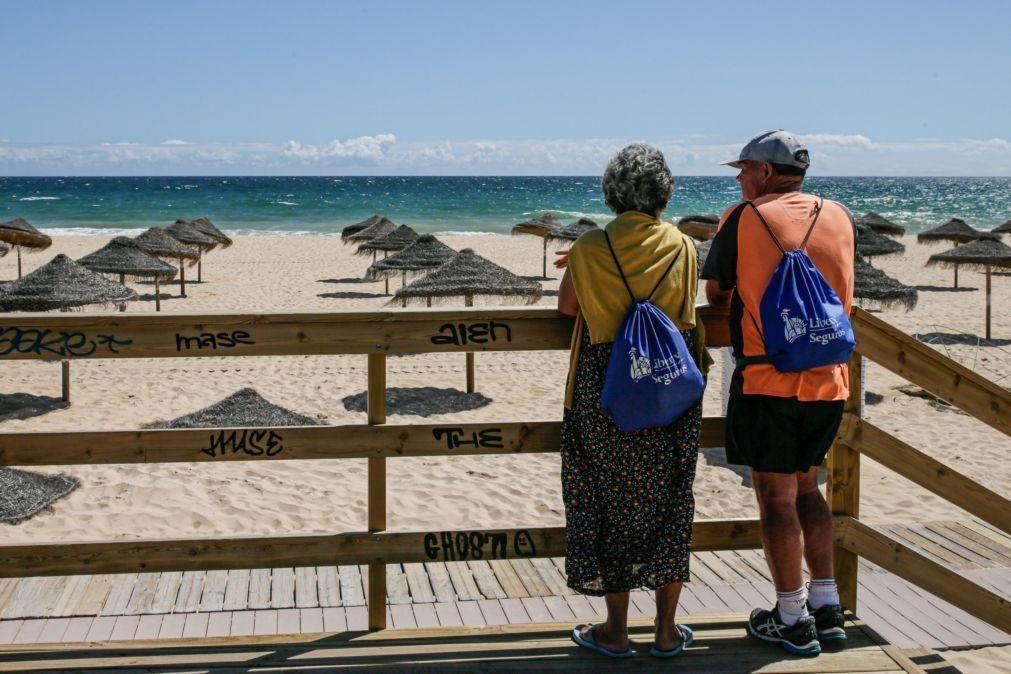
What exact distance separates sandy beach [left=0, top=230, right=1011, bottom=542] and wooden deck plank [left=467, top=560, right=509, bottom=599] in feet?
4.87

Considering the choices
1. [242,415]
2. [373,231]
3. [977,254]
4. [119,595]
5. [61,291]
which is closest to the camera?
[119,595]

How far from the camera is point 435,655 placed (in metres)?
3.10

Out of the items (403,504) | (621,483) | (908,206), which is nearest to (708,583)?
(621,483)

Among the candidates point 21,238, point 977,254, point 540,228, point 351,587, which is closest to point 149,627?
point 351,587

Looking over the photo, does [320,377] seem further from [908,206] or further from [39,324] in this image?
[908,206]

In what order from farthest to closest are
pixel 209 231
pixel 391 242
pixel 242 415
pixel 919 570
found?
1. pixel 209 231
2. pixel 391 242
3. pixel 242 415
4. pixel 919 570

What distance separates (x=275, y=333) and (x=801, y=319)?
1.51m

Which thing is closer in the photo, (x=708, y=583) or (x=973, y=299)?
(x=708, y=583)

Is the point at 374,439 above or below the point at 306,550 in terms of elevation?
above

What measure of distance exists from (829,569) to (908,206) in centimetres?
8810

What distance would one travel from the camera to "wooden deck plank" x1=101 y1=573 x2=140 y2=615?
13.2ft

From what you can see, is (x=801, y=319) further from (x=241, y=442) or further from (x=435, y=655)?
(x=241, y=442)

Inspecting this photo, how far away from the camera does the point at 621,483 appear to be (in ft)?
9.65

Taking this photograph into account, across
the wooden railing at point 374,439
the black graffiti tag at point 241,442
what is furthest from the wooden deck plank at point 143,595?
the black graffiti tag at point 241,442
